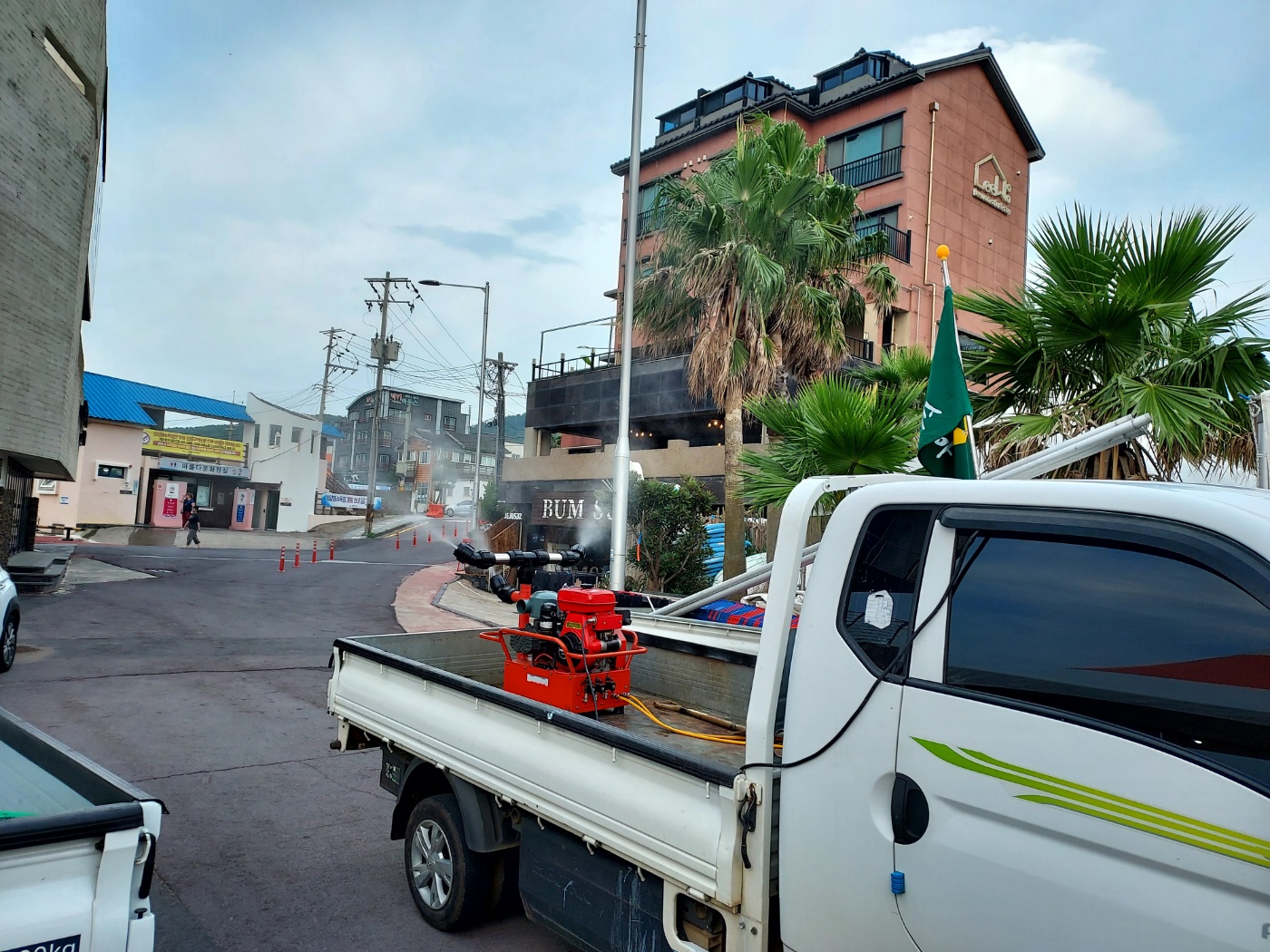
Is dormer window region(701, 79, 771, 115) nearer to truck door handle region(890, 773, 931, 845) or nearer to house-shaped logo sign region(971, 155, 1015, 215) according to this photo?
house-shaped logo sign region(971, 155, 1015, 215)

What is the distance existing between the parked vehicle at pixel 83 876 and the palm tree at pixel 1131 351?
565cm

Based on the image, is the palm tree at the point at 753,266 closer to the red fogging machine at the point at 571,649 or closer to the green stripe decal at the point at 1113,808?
the red fogging machine at the point at 571,649

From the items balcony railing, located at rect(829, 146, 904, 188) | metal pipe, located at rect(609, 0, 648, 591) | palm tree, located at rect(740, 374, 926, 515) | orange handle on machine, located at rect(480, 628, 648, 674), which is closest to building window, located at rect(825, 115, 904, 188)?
balcony railing, located at rect(829, 146, 904, 188)

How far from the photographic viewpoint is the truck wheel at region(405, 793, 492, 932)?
420 cm

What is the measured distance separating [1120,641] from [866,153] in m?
29.8

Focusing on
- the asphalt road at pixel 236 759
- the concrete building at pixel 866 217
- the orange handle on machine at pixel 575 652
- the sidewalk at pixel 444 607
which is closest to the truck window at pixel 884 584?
the orange handle on machine at pixel 575 652

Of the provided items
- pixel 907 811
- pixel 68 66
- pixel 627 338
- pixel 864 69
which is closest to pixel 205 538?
pixel 68 66

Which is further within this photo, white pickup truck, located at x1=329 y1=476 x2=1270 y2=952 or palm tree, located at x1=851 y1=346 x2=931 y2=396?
palm tree, located at x1=851 y1=346 x2=931 y2=396

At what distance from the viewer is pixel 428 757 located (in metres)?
4.24

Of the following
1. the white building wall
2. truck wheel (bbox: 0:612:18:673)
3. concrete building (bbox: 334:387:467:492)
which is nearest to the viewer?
truck wheel (bbox: 0:612:18:673)

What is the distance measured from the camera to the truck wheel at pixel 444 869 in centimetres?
420

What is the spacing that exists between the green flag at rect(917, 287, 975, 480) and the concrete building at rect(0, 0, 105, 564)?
16751 millimetres

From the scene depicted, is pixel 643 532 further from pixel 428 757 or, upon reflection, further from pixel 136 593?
pixel 428 757

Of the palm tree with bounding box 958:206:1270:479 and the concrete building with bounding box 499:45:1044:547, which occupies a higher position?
the concrete building with bounding box 499:45:1044:547
